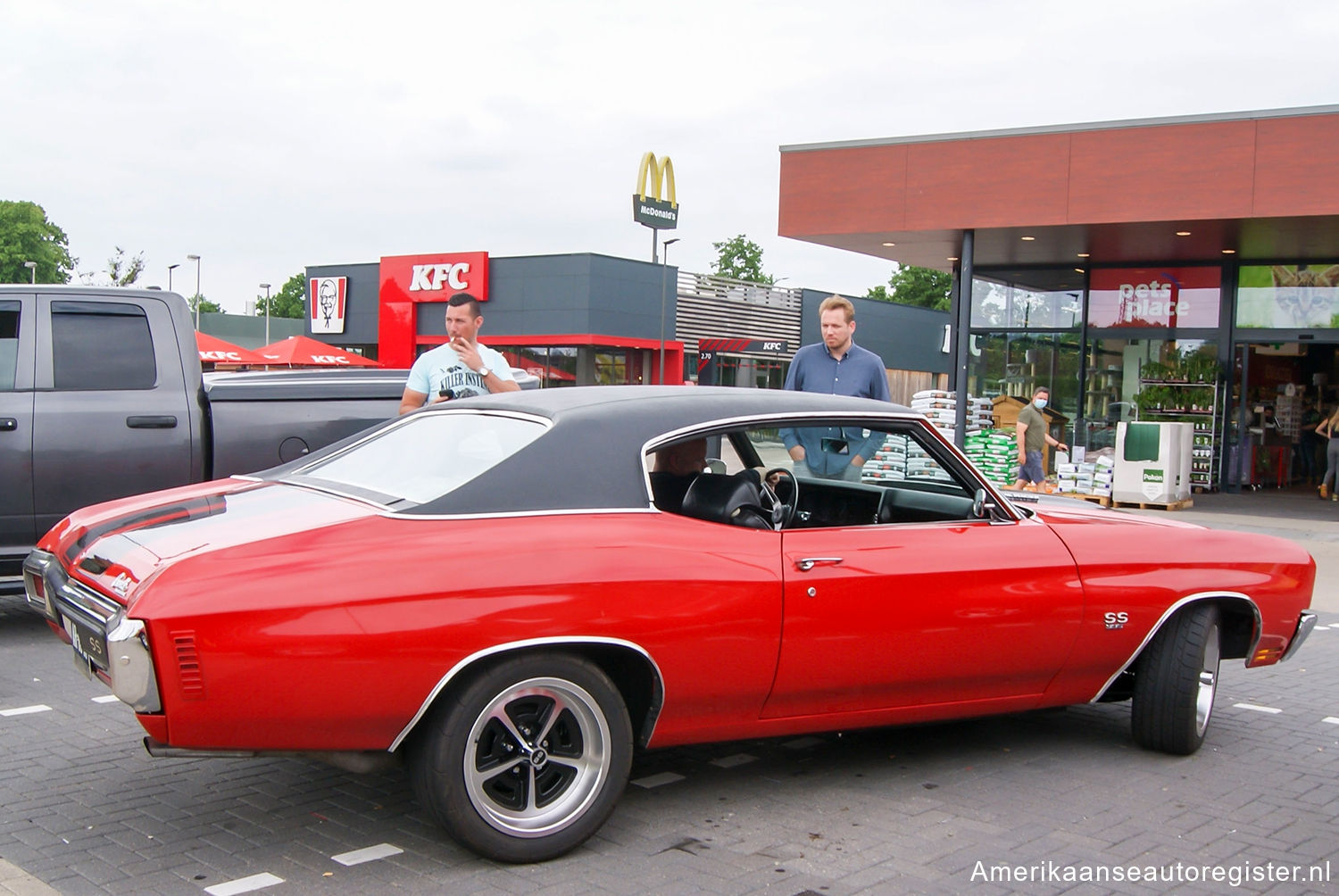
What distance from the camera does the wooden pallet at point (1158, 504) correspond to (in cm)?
1652

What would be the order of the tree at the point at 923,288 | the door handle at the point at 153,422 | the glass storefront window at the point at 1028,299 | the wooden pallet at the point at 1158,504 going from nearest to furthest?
the door handle at the point at 153,422
the wooden pallet at the point at 1158,504
the glass storefront window at the point at 1028,299
the tree at the point at 923,288

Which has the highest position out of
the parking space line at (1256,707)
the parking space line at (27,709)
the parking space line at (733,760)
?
the parking space line at (733,760)

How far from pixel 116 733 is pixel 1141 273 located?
61.3ft

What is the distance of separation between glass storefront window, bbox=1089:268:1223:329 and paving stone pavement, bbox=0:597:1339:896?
1563 cm

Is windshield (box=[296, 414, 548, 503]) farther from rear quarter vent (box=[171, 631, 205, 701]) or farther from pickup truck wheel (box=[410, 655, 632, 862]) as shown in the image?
rear quarter vent (box=[171, 631, 205, 701])

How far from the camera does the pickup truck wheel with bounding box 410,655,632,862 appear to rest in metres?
3.26

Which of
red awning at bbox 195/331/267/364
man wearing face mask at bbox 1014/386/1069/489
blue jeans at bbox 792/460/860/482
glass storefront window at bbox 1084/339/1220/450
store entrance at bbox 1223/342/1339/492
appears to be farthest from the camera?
red awning at bbox 195/331/267/364

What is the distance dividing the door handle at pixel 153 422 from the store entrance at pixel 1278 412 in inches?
684

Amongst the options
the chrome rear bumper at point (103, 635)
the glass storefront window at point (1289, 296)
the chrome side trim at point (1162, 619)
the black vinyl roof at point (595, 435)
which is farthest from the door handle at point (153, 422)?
the glass storefront window at point (1289, 296)

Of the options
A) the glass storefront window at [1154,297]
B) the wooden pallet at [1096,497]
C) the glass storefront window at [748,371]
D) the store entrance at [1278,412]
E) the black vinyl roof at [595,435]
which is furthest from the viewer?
the glass storefront window at [748,371]

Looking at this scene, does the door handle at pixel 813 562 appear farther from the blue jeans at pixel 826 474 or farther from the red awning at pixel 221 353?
the red awning at pixel 221 353

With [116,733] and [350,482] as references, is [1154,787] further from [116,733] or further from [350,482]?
[116,733]

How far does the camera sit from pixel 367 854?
3461 millimetres

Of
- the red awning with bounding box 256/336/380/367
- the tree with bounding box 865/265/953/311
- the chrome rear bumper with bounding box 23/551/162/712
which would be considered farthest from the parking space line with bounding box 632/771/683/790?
the tree with bounding box 865/265/953/311
